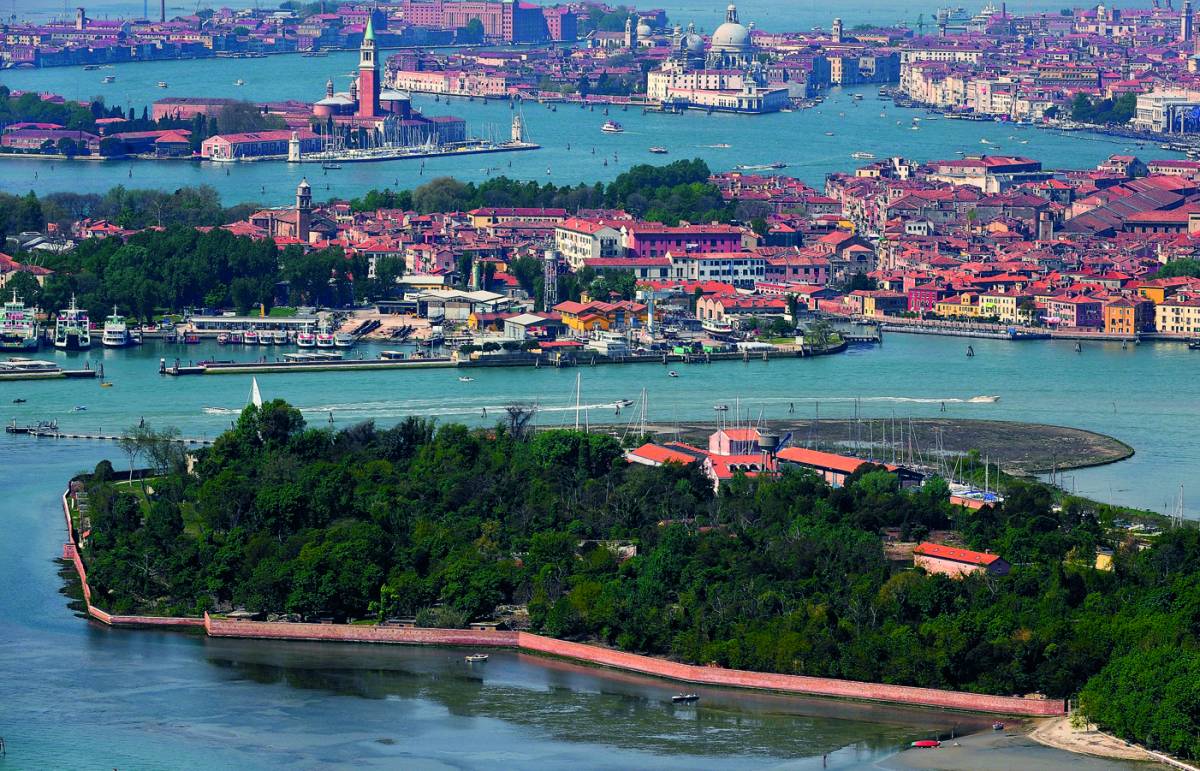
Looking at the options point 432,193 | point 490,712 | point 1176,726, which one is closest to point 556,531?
point 490,712

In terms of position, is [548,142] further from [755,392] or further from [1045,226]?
[755,392]

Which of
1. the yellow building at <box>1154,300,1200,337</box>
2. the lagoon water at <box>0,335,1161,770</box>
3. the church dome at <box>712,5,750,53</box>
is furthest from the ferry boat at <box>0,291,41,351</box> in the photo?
the church dome at <box>712,5,750,53</box>

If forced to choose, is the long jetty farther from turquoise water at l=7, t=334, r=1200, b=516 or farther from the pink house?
Answer: the pink house

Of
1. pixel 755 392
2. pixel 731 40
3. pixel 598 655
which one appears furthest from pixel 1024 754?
pixel 731 40

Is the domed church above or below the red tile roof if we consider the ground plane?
above

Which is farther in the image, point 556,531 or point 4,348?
point 4,348

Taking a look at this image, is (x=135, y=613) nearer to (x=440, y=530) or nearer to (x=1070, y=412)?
(x=440, y=530)
